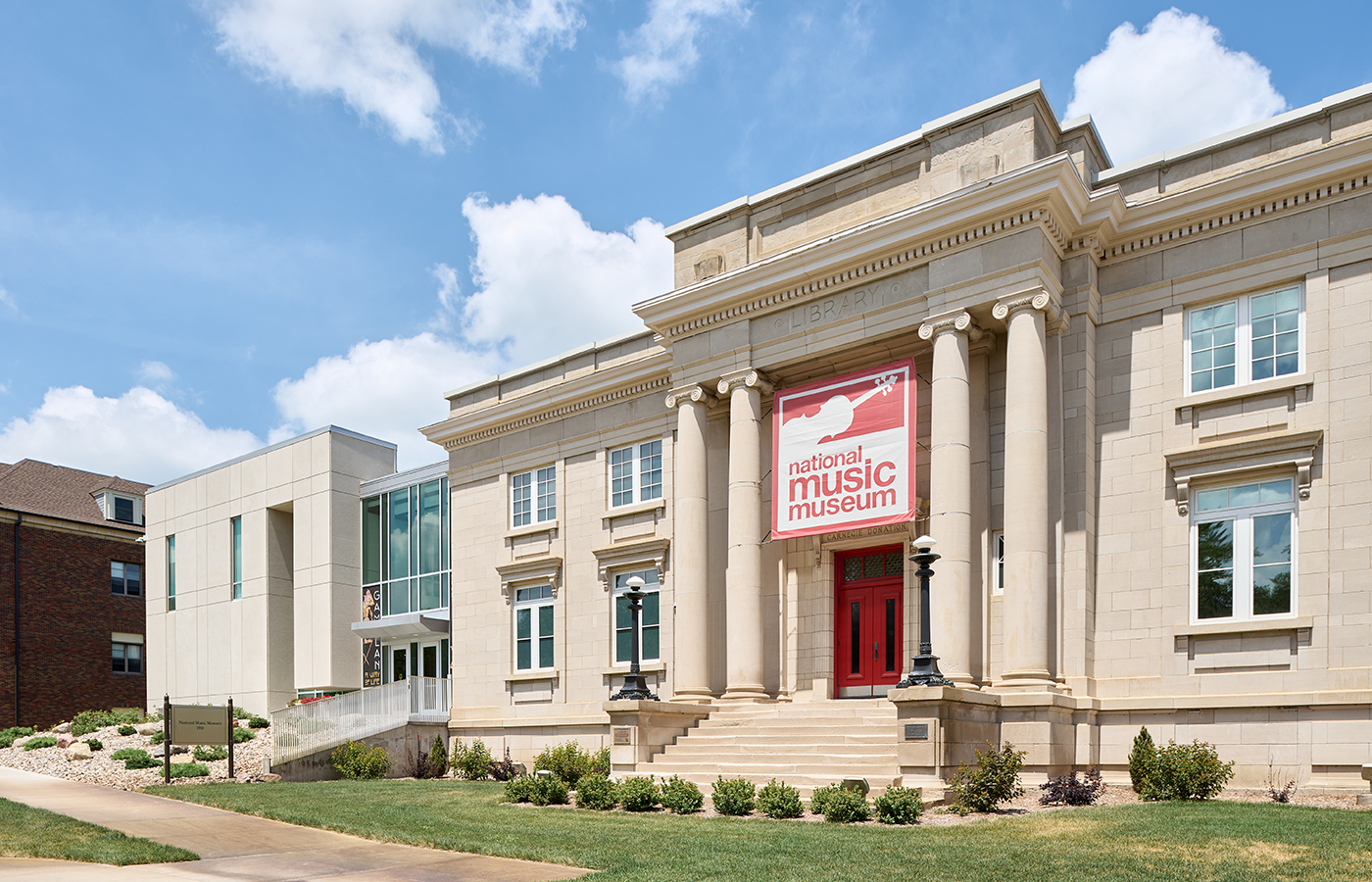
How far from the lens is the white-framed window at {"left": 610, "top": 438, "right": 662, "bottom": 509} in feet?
90.7

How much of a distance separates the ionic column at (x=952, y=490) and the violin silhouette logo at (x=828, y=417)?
1543 mm

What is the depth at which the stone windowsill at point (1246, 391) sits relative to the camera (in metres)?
18.1

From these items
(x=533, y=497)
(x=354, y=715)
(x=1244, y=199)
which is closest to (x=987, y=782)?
(x=1244, y=199)

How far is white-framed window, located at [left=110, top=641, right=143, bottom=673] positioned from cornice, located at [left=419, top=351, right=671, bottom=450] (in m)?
27.3

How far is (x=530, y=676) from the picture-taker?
29078mm

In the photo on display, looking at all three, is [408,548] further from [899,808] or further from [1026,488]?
[899,808]

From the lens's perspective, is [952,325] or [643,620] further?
[643,620]

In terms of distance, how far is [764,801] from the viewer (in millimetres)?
16016

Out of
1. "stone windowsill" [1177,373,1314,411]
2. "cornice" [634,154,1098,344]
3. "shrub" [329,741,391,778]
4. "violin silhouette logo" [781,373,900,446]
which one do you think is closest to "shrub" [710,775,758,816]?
"violin silhouette logo" [781,373,900,446]

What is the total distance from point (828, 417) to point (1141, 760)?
29.2 feet

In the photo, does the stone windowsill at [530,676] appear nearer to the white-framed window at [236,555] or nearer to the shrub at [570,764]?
the shrub at [570,764]

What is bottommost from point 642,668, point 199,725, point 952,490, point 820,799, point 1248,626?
point 199,725

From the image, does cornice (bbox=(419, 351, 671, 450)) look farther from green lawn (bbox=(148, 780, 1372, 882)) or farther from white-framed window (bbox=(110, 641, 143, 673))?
white-framed window (bbox=(110, 641, 143, 673))

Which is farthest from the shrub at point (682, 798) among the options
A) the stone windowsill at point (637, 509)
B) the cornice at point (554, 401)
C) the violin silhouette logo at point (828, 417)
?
the cornice at point (554, 401)
